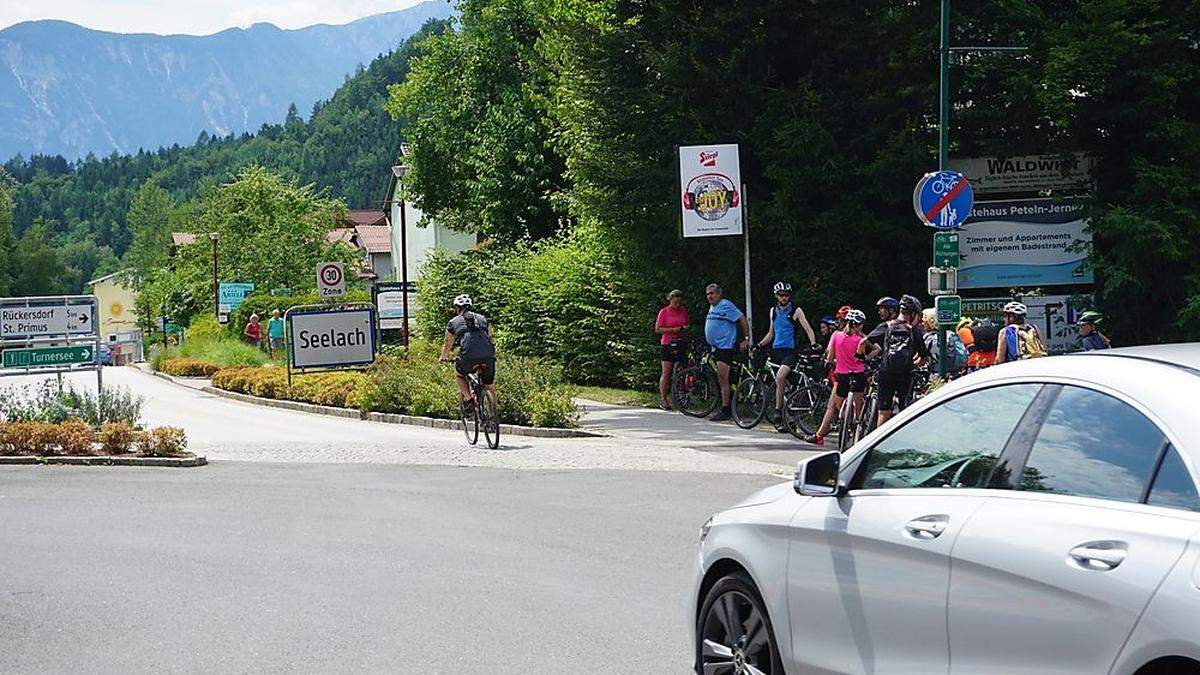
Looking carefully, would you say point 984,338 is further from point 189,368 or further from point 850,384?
point 189,368

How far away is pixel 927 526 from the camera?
4492 mm

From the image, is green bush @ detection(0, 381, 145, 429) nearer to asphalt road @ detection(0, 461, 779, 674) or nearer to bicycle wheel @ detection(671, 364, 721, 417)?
asphalt road @ detection(0, 461, 779, 674)

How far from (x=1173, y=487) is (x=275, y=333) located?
1759 inches

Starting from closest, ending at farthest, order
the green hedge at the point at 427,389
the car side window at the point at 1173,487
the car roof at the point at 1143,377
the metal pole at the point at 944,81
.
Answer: the car side window at the point at 1173,487, the car roof at the point at 1143,377, the metal pole at the point at 944,81, the green hedge at the point at 427,389

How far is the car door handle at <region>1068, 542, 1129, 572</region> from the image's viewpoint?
3680 millimetres

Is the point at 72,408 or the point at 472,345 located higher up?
the point at 472,345

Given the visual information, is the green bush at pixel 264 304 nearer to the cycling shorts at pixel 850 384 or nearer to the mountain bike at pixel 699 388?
the mountain bike at pixel 699 388

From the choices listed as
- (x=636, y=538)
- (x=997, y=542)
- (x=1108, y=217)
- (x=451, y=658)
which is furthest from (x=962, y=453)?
(x=1108, y=217)

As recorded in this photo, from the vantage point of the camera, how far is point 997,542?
13.6 ft

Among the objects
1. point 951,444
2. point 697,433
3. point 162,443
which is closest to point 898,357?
point 697,433

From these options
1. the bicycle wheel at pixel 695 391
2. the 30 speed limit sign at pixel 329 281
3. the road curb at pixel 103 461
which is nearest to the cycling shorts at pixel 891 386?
the bicycle wheel at pixel 695 391

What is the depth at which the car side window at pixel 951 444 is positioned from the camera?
441 centimetres

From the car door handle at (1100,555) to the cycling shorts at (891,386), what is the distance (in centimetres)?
1164

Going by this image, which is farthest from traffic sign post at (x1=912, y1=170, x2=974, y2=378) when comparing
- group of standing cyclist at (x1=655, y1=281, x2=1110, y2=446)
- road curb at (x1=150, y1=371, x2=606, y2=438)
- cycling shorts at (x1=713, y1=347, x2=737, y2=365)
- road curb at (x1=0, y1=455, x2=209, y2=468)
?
road curb at (x1=0, y1=455, x2=209, y2=468)
